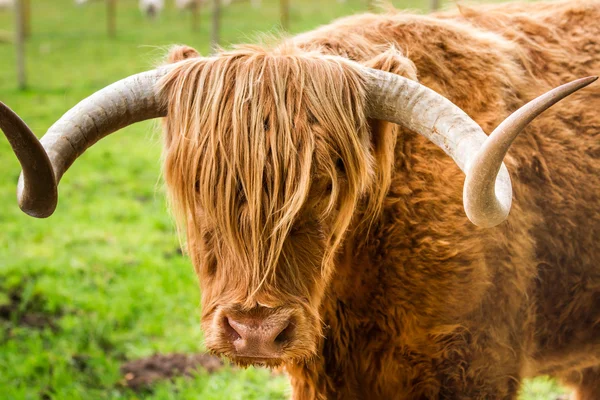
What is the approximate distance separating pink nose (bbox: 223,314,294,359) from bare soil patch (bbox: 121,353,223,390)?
2447mm

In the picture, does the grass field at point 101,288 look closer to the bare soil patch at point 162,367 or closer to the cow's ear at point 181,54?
the bare soil patch at point 162,367

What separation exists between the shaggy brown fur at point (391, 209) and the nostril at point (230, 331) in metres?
0.04

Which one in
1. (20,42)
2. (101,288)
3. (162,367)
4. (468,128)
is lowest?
(162,367)

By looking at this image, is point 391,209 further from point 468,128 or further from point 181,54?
point 181,54

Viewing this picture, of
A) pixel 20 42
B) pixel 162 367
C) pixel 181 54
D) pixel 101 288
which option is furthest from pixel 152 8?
pixel 181 54

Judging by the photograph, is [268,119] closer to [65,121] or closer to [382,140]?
[382,140]

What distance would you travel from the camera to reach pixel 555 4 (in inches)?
150

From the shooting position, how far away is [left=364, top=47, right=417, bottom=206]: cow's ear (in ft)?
8.74

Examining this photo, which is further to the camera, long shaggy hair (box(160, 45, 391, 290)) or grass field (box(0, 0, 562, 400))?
grass field (box(0, 0, 562, 400))

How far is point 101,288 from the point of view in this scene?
19.7ft

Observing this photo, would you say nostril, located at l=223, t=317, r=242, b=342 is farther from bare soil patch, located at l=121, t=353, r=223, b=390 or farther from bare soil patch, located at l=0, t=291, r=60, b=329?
bare soil patch, located at l=0, t=291, r=60, b=329

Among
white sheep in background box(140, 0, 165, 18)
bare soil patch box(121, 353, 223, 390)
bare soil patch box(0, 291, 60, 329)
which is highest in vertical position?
white sheep in background box(140, 0, 165, 18)

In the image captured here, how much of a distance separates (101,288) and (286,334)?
395cm

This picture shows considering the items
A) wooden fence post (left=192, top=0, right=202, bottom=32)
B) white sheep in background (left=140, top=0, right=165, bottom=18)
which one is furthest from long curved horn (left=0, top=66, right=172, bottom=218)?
white sheep in background (left=140, top=0, right=165, bottom=18)
